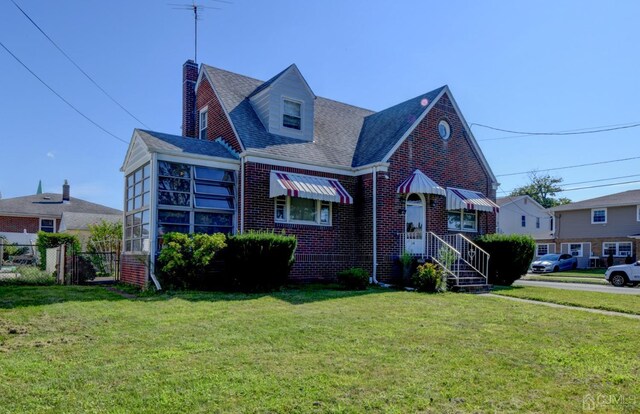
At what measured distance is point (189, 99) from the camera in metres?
18.3

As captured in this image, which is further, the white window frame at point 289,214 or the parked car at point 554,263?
the parked car at point 554,263

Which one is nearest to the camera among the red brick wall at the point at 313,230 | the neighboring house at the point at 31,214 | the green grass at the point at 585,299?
the green grass at the point at 585,299

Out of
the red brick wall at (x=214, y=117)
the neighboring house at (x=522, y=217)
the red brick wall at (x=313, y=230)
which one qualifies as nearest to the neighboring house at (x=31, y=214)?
the red brick wall at (x=214, y=117)

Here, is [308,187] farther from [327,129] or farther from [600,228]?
[600,228]

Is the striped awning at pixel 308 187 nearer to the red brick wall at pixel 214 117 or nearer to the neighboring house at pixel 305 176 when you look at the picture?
the neighboring house at pixel 305 176

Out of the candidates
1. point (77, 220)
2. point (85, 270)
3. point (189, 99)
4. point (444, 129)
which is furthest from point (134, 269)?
point (77, 220)

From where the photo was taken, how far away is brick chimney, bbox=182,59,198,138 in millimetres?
18328

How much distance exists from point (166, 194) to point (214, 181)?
5.18 feet

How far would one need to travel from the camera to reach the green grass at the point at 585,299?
1029cm

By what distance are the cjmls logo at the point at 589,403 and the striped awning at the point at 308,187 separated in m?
10.2

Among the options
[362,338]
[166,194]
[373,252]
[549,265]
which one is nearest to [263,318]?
[362,338]

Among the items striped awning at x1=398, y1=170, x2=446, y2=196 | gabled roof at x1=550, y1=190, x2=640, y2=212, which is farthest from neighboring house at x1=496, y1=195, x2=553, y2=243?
striped awning at x1=398, y1=170, x2=446, y2=196

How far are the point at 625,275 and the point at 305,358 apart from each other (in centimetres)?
1921

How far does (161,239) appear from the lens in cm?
1291
